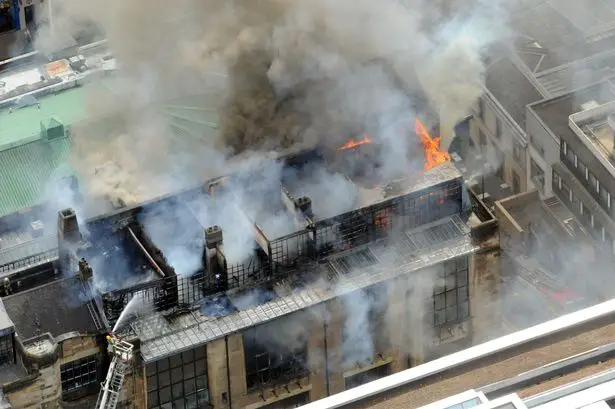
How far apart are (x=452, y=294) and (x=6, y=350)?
16.9m

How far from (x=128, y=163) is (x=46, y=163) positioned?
6397mm

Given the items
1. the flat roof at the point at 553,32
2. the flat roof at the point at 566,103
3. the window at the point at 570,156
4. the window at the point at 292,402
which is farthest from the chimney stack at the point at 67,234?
the flat roof at the point at 553,32

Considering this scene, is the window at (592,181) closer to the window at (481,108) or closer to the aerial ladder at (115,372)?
the window at (481,108)

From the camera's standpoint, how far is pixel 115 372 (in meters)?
64.9

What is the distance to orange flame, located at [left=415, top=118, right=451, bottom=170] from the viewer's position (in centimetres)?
7325

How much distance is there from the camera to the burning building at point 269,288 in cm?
6656

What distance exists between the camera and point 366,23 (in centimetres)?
7788

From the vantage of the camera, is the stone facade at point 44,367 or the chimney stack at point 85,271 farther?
the chimney stack at point 85,271

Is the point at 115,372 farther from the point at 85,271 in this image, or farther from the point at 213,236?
the point at 213,236

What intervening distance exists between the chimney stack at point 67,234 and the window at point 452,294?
44.3 ft

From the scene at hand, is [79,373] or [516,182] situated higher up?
[516,182]

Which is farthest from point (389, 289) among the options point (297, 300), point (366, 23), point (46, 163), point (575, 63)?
point (575, 63)

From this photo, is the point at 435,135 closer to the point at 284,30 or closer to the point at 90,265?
the point at 284,30

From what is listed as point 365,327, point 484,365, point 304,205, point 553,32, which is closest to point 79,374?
point 304,205
